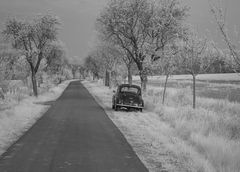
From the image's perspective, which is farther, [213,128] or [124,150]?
[213,128]

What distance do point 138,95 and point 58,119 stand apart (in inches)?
284

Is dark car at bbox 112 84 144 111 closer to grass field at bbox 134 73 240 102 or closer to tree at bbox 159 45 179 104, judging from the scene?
tree at bbox 159 45 179 104

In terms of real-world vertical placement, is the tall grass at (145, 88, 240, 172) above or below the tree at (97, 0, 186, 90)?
below

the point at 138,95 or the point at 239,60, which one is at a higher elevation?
the point at 239,60

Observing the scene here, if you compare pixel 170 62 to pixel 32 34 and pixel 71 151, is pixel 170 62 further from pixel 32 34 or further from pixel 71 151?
pixel 32 34

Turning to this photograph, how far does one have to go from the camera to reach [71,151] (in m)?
10.3

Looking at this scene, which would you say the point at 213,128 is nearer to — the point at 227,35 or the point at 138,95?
the point at 227,35

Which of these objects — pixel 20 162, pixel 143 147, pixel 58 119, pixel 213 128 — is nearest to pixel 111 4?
pixel 58 119

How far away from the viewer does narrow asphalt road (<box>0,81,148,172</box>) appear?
842 centimetres

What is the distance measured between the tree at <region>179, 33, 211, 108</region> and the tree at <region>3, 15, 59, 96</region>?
1685 centimetres

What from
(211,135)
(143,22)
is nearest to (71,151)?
(211,135)

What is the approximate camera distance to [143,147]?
11.2m

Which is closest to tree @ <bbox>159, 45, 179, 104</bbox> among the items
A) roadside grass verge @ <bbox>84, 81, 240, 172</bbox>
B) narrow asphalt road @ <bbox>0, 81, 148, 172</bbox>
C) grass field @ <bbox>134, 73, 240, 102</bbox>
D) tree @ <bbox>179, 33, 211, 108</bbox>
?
tree @ <bbox>179, 33, 211, 108</bbox>

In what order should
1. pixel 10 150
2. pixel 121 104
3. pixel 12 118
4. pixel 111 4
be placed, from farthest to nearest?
pixel 111 4 < pixel 121 104 < pixel 12 118 < pixel 10 150
